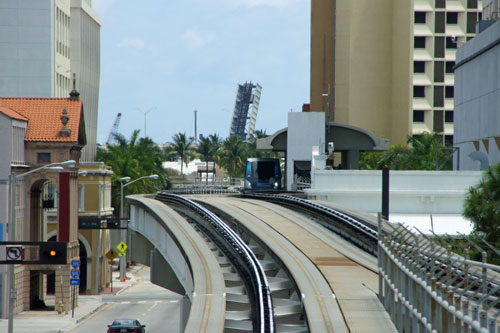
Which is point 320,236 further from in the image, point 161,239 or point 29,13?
point 29,13

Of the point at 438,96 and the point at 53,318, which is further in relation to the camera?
the point at 438,96

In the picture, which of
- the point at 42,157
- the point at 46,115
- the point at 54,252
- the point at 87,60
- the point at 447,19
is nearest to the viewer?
the point at 54,252

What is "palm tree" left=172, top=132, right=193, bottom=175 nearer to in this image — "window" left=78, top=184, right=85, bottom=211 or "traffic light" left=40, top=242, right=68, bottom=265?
"window" left=78, top=184, right=85, bottom=211

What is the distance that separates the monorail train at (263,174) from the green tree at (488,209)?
37.7 m

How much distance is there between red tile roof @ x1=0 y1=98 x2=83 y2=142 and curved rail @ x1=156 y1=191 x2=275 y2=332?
17.7 m

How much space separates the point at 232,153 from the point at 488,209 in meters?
121

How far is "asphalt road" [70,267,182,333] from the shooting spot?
5122 cm

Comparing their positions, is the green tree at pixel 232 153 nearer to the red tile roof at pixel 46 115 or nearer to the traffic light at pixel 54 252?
the red tile roof at pixel 46 115

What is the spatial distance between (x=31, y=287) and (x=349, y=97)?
7194 cm

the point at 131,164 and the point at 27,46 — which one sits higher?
the point at 27,46

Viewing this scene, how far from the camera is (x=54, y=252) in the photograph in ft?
103

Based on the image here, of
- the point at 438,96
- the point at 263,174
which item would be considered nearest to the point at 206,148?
the point at 438,96

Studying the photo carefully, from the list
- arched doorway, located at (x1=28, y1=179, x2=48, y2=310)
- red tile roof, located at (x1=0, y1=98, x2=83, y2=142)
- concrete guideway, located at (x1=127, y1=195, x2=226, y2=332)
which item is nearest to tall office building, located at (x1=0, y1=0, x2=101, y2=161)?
red tile roof, located at (x1=0, y1=98, x2=83, y2=142)

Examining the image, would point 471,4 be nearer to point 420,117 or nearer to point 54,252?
point 420,117
